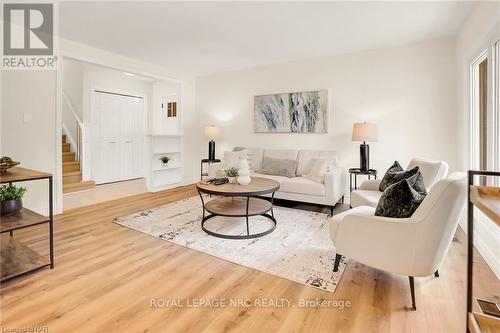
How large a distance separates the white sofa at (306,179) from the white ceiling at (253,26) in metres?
1.63

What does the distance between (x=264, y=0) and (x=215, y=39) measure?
4.03 ft

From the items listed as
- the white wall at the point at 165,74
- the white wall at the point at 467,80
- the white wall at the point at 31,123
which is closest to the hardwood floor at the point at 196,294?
the white wall at the point at 467,80

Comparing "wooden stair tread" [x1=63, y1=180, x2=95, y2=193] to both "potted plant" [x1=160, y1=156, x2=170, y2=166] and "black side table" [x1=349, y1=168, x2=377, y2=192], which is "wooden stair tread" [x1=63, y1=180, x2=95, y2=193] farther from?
"black side table" [x1=349, y1=168, x2=377, y2=192]

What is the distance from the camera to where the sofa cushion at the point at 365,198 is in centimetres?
275

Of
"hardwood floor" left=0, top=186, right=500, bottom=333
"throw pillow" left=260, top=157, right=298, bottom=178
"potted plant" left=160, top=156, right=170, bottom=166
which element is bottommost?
"hardwood floor" left=0, top=186, right=500, bottom=333

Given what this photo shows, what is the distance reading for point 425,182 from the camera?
2.64 meters

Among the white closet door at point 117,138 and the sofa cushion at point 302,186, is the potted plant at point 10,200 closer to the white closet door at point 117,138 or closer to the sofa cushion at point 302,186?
the sofa cushion at point 302,186

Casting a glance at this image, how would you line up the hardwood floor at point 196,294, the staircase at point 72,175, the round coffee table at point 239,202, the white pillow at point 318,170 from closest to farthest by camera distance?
the hardwood floor at point 196,294
the round coffee table at point 239,202
the white pillow at point 318,170
the staircase at point 72,175

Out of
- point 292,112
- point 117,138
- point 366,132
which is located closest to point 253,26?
point 292,112

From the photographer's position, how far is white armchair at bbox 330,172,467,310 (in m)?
1.59

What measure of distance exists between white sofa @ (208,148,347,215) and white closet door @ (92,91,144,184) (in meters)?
2.92

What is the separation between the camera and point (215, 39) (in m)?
3.69

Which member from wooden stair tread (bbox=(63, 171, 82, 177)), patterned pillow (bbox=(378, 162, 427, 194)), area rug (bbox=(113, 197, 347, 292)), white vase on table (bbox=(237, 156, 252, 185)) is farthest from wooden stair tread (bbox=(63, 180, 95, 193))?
patterned pillow (bbox=(378, 162, 427, 194))

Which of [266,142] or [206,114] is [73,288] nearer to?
[266,142]
